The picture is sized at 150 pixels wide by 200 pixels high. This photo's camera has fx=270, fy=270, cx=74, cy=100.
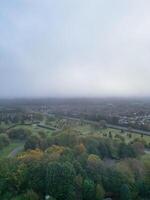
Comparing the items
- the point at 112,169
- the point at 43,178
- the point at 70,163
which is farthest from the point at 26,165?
the point at 112,169

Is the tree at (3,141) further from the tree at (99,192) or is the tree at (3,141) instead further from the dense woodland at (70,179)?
the tree at (99,192)

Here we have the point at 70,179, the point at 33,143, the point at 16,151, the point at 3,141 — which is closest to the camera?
the point at 70,179

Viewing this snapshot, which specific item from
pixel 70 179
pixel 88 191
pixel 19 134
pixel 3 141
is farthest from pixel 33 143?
pixel 88 191

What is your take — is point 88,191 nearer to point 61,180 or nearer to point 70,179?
point 70,179

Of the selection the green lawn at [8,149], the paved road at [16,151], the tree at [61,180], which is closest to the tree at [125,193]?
the tree at [61,180]

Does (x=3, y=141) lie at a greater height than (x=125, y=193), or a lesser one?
greater

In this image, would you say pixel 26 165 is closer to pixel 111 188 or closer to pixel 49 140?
pixel 111 188

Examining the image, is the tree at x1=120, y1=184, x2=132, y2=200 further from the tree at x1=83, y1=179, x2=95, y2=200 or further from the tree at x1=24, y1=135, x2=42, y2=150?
the tree at x1=24, y1=135, x2=42, y2=150

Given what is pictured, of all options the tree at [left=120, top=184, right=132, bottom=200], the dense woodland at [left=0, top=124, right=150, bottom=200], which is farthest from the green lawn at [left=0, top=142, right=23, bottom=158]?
the tree at [left=120, top=184, right=132, bottom=200]

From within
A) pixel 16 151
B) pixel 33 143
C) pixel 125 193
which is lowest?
pixel 16 151
